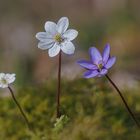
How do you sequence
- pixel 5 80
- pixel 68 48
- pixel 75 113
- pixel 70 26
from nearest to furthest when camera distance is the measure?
pixel 68 48, pixel 5 80, pixel 75 113, pixel 70 26

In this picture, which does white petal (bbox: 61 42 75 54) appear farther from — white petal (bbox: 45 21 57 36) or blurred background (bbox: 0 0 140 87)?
blurred background (bbox: 0 0 140 87)

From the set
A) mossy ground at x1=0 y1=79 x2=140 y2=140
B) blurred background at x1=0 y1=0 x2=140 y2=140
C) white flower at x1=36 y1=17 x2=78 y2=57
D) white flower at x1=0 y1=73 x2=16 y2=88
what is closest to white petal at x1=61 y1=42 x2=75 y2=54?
white flower at x1=36 y1=17 x2=78 y2=57

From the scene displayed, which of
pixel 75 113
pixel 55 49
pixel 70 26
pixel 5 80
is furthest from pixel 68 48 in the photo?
pixel 70 26

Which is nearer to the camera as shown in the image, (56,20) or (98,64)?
(98,64)

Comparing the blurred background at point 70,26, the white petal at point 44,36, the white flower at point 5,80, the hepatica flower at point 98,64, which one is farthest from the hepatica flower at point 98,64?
the blurred background at point 70,26

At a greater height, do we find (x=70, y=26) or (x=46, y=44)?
(x=70, y=26)

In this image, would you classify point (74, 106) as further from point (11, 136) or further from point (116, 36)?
point (116, 36)

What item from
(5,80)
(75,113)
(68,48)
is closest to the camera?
(68,48)

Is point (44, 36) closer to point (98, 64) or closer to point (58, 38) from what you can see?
point (58, 38)

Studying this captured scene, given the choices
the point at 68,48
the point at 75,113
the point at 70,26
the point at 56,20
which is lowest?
the point at 75,113
